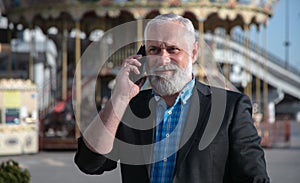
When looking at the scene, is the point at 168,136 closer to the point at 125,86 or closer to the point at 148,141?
the point at 148,141

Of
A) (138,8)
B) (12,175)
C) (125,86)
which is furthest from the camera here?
(138,8)

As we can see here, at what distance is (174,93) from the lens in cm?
297

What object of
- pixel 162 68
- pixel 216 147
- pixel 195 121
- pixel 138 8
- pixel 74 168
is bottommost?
pixel 74 168

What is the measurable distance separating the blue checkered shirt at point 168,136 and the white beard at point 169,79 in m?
0.06

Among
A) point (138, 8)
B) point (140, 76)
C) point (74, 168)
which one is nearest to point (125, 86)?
point (140, 76)

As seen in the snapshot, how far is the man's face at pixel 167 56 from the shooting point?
2877 mm

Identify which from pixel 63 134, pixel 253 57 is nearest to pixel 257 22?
pixel 63 134

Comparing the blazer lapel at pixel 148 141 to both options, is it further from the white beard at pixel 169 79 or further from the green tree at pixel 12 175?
the green tree at pixel 12 175

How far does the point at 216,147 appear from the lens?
2863 millimetres

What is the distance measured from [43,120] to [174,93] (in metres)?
18.8

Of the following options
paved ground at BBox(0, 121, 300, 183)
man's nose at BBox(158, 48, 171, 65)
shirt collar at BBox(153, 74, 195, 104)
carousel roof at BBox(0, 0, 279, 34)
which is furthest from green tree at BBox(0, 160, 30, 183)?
carousel roof at BBox(0, 0, 279, 34)

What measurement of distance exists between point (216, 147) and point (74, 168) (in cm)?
1173

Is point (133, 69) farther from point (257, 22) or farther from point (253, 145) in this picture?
point (257, 22)

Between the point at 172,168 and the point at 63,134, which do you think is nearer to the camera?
the point at 172,168
